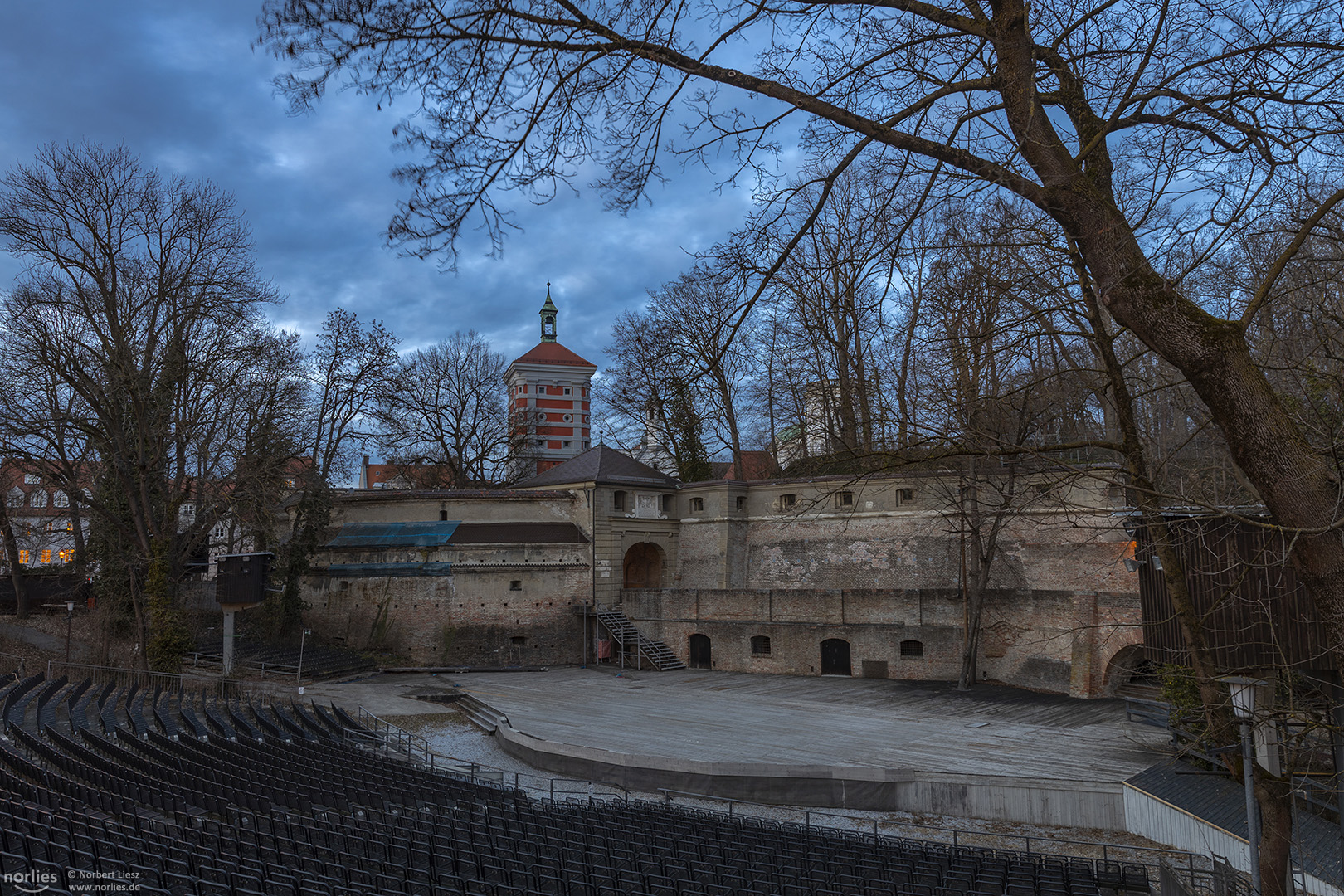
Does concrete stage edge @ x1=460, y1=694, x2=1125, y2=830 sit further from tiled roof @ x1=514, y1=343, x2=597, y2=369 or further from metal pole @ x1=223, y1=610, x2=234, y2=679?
tiled roof @ x1=514, y1=343, x2=597, y2=369

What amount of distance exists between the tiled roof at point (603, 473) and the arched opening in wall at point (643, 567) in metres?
2.93

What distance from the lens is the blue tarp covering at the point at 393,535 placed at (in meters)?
32.0

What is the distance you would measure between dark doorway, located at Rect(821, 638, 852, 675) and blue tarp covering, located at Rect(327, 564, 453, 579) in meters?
14.1

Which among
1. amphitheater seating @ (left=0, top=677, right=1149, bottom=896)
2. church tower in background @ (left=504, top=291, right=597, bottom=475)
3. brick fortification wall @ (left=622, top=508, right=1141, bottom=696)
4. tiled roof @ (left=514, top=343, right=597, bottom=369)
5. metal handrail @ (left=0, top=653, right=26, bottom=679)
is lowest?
amphitheater seating @ (left=0, top=677, right=1149, bottom=896)

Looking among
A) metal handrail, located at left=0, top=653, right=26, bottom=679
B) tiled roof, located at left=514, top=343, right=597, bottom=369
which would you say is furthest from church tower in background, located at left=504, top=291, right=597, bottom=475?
metal handrail, located at left=0, top=653, right=26, bottom=679

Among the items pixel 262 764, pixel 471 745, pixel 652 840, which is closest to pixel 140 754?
pixel 262 764

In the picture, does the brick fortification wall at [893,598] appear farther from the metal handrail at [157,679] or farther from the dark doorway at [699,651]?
the metal handrail at [157,679]

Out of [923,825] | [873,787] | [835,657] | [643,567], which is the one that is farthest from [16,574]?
[923,825]

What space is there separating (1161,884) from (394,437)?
4017 cm

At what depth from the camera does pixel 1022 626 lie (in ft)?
81.7

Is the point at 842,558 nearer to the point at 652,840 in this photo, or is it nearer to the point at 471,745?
the point at 471,745

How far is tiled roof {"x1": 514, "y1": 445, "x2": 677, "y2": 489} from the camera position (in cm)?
3359

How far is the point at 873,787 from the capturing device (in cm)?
1477

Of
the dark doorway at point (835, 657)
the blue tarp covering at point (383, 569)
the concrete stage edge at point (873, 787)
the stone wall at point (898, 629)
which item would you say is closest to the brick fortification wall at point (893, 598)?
the stone wall at point (898, 629)
